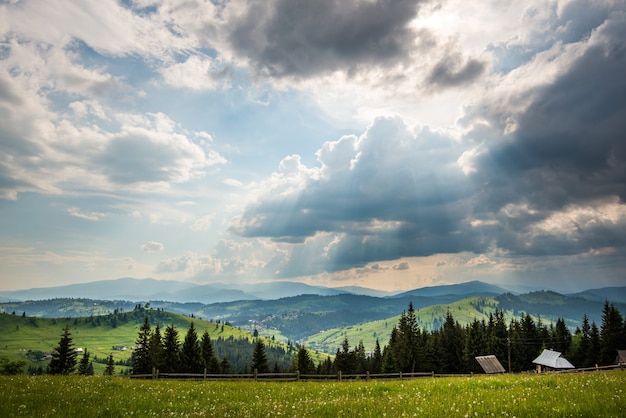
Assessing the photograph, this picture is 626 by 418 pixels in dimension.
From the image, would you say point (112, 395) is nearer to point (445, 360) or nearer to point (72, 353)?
point (72, 353)

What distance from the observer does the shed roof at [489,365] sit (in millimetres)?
73331

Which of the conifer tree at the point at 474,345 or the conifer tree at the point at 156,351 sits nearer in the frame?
the conifer tree at the point at 156,351

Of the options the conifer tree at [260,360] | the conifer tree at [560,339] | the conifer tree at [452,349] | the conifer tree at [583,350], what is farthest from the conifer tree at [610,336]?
the conifer tree at [260,360]

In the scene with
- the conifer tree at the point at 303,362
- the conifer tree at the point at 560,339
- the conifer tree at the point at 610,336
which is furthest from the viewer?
the conifer tree at the point at 560,339

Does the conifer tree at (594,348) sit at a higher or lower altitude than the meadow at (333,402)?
lower

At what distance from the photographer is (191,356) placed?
265 feet

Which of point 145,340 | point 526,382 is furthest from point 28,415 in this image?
point 145,340

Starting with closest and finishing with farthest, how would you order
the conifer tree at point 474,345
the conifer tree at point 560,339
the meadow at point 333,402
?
the meadow at point 333,402, the conifer tree at point 474,345, the conifer tree at point 560,339

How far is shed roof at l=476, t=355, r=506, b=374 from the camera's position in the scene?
7333 cm

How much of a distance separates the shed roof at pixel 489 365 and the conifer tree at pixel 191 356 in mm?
58800

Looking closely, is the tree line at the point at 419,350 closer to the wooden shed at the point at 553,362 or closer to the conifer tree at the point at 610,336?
the conifer tree at the point at 610,336

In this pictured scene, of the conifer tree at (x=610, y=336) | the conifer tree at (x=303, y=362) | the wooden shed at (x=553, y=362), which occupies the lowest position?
the conifer tree at (x=303, y=362)

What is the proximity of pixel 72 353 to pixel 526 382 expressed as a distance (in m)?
91.8

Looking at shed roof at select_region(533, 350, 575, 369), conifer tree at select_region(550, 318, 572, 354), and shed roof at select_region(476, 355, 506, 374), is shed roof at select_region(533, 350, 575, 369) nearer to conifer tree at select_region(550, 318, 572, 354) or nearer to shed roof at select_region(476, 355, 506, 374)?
shed roof at select_region(476, 355, 506, 374)
